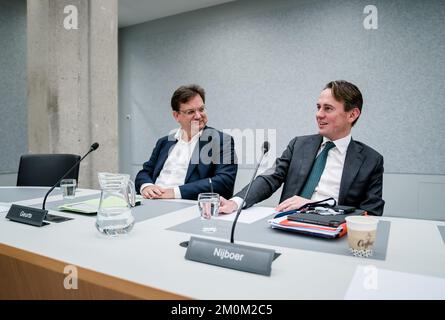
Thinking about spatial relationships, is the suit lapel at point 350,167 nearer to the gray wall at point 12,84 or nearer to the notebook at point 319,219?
the notebook at point 319,219

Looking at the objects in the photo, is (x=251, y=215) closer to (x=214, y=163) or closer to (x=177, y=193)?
(x=177, y=193)

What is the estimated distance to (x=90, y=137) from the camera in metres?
3.25

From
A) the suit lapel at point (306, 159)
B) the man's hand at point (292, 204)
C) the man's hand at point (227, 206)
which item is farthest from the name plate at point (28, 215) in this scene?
the suit lapel at point (306, 159)

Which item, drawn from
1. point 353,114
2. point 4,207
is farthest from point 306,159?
point 4,207

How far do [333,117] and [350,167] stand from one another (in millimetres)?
299

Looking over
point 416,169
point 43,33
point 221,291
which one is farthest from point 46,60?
point 416,169

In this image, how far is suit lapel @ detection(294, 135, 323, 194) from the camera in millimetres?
1884

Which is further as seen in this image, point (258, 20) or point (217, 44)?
point (217, 44)

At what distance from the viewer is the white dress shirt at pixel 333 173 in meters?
1.80

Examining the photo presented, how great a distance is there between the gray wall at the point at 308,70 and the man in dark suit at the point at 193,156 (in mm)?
1940

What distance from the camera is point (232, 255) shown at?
0.84 m

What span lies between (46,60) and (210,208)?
2653 millimetres

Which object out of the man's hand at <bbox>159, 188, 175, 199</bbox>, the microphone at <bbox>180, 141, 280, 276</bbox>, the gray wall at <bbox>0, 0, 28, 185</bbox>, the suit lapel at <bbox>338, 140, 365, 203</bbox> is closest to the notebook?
the microphone at <bbox>180, 141, 280, 276</bbox>
